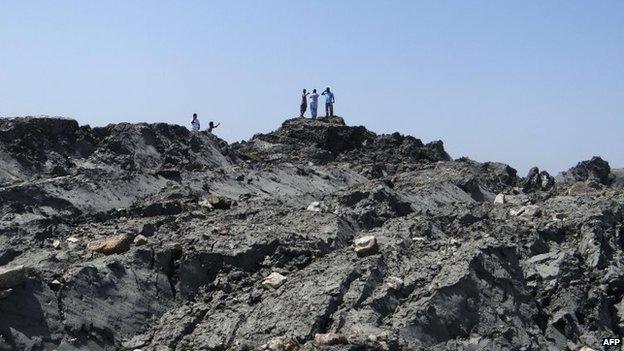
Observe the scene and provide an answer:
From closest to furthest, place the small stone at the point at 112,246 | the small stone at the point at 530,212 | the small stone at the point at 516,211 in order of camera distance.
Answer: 1. the small stone at the point at 112,246
2. the small stone at the point at 530,212
3. the small stone at the point at 516,211

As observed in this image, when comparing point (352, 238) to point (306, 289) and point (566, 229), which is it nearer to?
point (306, 289)

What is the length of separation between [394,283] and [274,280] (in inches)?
56.9

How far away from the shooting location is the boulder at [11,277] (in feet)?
29.3

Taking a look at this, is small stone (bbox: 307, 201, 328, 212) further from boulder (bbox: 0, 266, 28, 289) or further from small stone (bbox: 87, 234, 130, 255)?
boulder (bbox: 0, 266, 28, 289)

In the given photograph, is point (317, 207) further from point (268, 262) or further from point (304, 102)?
point (304, 102)

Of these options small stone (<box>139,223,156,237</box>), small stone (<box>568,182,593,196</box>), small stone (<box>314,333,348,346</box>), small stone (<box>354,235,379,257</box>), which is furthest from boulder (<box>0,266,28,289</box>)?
small stone (<box>568,182,593,196</box>)

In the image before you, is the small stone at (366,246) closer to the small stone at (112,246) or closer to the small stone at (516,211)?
the small stone at (112,246)

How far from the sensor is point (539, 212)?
43.4 feet

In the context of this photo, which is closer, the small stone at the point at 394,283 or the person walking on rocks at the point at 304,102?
the small stone at the point at 394,283

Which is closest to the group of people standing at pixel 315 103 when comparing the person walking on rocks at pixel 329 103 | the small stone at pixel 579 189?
the person walking on rocks at pixel 329 103

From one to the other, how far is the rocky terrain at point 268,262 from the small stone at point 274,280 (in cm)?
2

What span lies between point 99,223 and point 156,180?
7.80 ft

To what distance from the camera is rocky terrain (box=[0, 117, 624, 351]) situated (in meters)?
9.11

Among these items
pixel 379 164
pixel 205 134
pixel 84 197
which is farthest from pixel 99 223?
pixel 379 164
